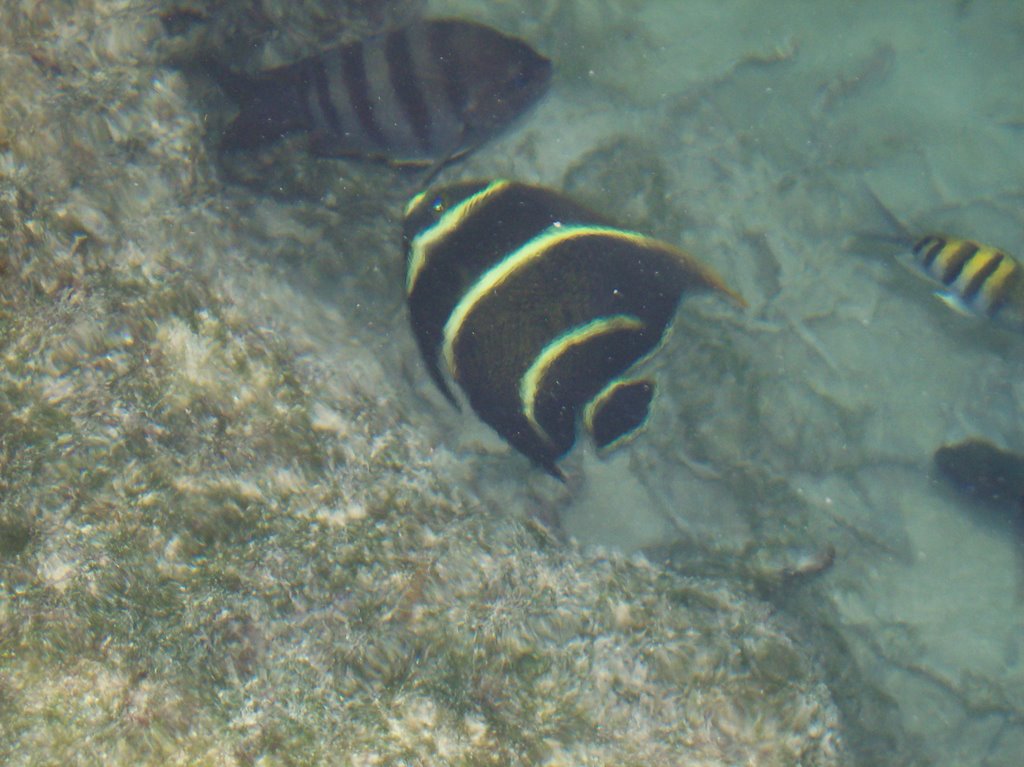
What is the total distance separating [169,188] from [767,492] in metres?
3.83

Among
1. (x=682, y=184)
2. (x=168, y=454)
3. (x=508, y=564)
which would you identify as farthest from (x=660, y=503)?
(x=168, y=454)

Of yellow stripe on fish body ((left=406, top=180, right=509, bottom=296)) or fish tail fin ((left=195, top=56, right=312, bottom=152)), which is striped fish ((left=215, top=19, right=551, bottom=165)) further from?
yellow stripe on fish body ((left=406, top=180, right=509, bottom=296))

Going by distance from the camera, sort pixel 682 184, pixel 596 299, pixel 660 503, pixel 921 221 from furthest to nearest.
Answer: pixel 921 221
pixel 682 184
pixel 660 503
pixel 596 299

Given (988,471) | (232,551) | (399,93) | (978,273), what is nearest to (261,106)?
(399,93)

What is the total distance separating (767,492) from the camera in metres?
4.27

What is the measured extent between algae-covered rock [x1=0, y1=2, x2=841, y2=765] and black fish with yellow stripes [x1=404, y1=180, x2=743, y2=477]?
1.68 ft

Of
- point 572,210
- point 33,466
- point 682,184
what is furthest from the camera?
point 682,184

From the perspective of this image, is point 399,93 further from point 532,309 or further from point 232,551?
point 232,551

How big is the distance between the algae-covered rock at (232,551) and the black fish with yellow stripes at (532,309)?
512 millimetres

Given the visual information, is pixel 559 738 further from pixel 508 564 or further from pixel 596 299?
pixel 596 299

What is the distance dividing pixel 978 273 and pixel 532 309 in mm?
3478

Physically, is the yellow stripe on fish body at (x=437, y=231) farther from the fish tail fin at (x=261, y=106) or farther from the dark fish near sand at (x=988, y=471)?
the dark fish near sand at (x=988, y=471)

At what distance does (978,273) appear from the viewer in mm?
4180

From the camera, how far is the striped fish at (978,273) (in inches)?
164
